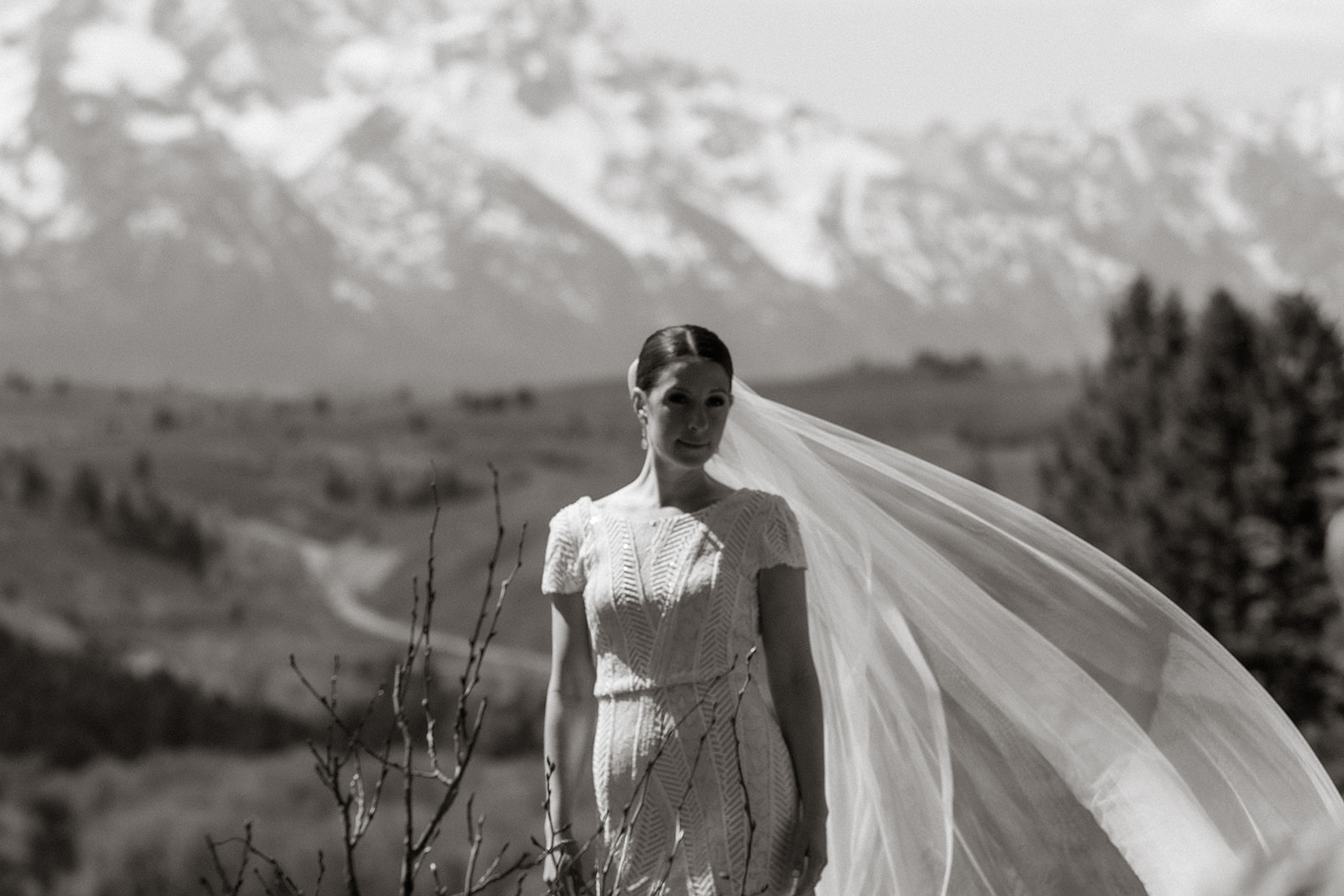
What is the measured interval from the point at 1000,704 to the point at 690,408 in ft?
4.74

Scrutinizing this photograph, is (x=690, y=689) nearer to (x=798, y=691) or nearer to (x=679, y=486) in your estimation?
(x=798, y=691)

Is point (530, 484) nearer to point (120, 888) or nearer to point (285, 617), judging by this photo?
point (285, 617)

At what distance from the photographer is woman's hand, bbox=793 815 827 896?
4809 millimetres

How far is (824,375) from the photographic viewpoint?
656 ft

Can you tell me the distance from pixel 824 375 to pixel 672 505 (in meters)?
195

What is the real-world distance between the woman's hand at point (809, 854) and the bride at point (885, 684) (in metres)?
0.06

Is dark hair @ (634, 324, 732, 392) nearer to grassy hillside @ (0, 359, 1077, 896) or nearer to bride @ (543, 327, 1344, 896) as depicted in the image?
bride @ (543, 327, 1344, 896)

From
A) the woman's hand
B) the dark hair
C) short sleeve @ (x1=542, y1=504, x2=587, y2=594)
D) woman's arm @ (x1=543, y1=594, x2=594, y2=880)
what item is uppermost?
the dark hair

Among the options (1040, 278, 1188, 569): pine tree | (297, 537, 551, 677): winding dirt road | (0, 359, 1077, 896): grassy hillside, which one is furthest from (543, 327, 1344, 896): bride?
(297, 537, 551, 677): winding dirt road

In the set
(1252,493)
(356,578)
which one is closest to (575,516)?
(1252,493)

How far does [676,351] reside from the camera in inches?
192

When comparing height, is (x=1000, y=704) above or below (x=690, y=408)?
below

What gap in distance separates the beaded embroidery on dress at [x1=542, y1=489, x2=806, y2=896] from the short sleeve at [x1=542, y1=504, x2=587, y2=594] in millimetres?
84

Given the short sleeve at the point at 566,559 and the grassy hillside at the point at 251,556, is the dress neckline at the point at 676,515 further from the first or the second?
the grassy hillside at the point at 251,556
